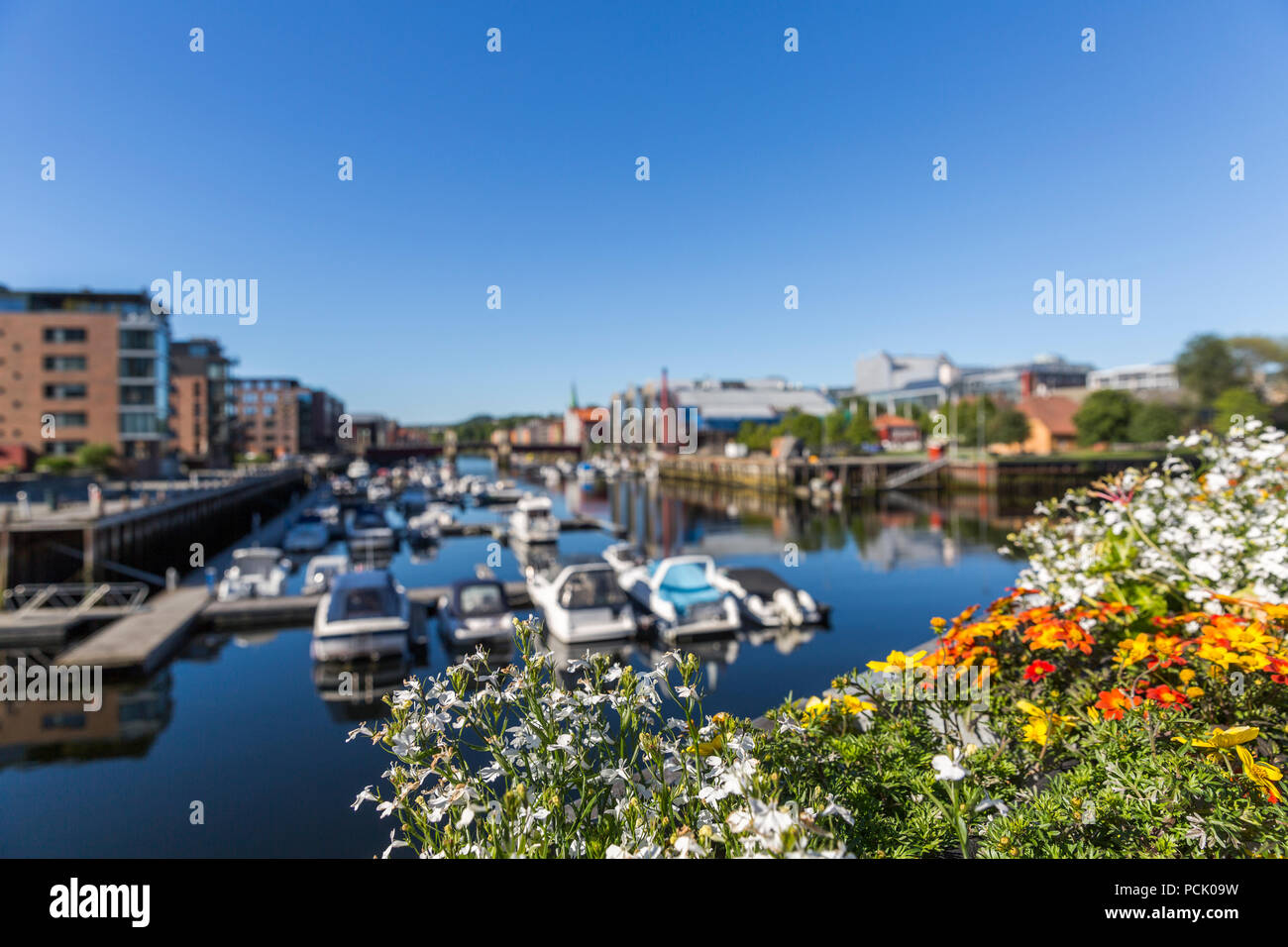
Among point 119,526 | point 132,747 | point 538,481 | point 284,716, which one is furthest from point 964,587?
point 538,481

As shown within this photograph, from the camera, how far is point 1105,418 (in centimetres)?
4366

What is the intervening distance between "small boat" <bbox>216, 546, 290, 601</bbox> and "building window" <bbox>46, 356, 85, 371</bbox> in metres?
43.2

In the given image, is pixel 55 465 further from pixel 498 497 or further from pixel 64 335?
pixel 498 497

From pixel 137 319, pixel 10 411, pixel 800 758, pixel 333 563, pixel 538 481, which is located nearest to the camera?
pixel 800 758

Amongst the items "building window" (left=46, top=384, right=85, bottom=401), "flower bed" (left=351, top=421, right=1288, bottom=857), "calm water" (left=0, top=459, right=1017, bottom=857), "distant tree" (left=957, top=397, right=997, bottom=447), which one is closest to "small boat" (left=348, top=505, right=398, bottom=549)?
"calm water" (left=0, top=459, right=1017, bottom=857)

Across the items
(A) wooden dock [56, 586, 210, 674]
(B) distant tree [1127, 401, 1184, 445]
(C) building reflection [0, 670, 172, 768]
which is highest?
(B) distant tree [1127, 401, 1184, 445]

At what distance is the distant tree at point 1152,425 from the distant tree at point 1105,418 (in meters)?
1.12

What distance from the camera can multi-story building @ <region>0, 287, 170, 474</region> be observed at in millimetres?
53250

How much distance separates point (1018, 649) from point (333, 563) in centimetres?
2649

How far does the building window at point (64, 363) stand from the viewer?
54.4m

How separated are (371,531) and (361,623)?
22749 mm

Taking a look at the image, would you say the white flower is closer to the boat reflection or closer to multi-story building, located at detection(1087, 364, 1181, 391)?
the boat reflection
